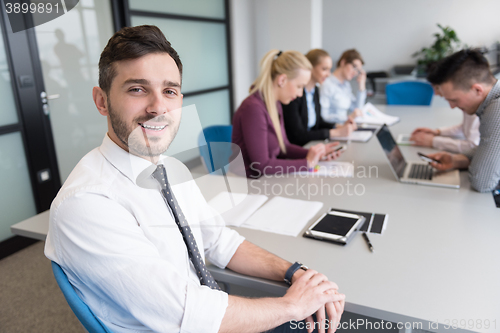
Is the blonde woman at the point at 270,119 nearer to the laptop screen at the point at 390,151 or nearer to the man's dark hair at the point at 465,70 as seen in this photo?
the laptop screen at the point at 390,151

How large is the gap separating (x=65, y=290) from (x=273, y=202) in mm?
915

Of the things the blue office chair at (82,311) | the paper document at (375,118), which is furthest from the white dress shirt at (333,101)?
the blue office chair at (82,311)

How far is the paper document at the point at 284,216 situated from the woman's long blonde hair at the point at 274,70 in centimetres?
66

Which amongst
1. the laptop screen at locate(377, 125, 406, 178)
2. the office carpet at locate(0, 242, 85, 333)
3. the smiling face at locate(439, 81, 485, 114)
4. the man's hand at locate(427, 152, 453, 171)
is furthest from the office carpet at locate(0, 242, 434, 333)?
the smiling face at locate(439, 81, 485, 114)

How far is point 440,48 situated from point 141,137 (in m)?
6.36

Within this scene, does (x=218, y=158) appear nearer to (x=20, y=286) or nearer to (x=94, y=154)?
(x=94, y=154)

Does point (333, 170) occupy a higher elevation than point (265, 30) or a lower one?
lower

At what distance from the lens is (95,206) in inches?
29.5

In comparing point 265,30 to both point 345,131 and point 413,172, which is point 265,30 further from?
point 413,172

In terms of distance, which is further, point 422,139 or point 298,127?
point 298,127

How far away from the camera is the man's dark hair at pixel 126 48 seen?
820mm

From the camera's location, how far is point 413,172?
1844 mm

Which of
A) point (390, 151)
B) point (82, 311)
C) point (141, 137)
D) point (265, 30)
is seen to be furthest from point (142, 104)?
point (265, 30)

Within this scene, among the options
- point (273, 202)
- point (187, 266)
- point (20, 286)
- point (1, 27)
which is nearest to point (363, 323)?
point (273, 202)
